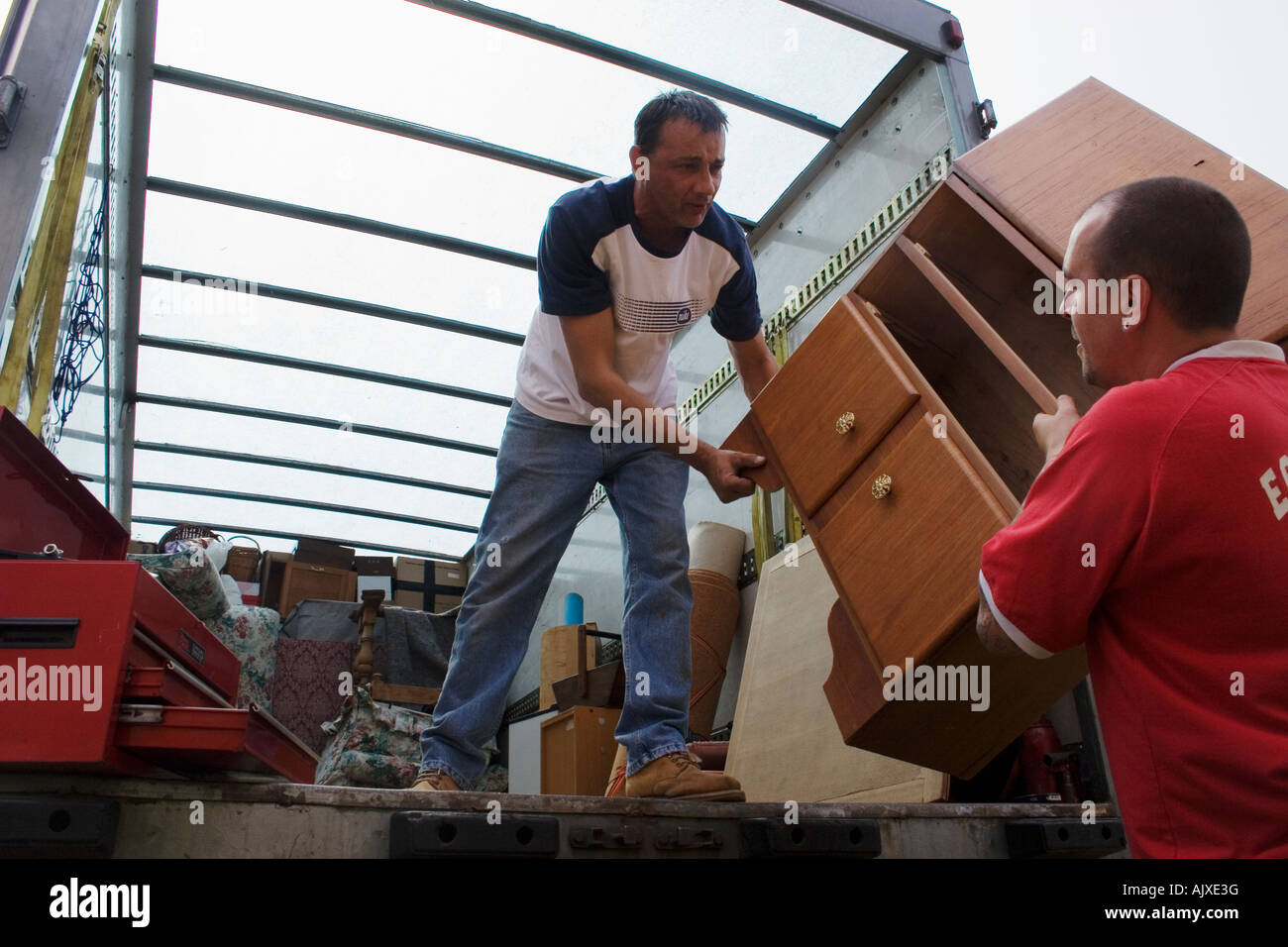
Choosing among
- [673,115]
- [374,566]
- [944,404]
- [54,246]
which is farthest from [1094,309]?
[374,566]

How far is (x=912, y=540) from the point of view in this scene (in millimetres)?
2273

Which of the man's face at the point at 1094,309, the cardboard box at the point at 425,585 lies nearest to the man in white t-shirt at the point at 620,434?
the man's face at the point at 1094,309

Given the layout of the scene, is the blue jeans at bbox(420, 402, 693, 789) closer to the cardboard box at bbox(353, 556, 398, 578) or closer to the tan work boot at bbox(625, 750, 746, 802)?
the tan work boot at bbox(625, 750, 746, 802)

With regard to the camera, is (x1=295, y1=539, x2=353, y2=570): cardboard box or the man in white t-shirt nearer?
the man in white t-shirt

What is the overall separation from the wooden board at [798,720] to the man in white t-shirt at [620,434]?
1.10 metres

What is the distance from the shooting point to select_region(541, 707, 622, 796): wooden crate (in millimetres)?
5621

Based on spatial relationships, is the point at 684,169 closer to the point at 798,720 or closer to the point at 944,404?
the point at 944,404

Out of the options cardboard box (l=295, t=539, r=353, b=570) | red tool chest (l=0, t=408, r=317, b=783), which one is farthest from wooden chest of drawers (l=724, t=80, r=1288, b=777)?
cardboard box (l=295, t=539, r=353, b=570)

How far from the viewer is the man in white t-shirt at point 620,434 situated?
2.66m
